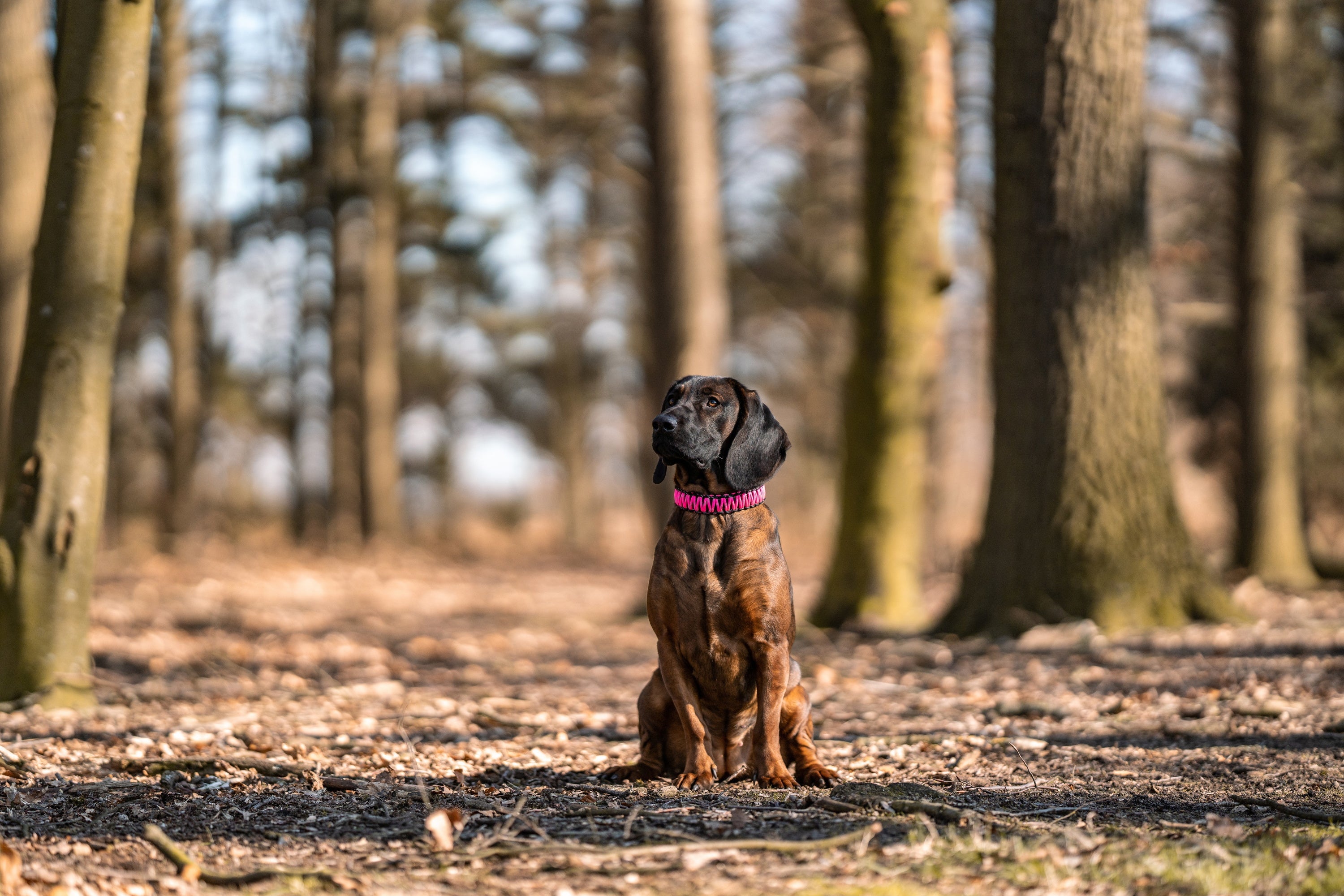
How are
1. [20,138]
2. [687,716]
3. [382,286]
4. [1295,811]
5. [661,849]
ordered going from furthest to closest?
[382,286] → [20,138] → [687,716] → [1295,811] → [661,849]

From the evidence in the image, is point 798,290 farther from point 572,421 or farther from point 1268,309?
point 1268,309

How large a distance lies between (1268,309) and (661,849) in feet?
38.0

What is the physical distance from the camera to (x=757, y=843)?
335 cm

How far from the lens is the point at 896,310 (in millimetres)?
9336

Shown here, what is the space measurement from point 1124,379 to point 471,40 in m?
17.5

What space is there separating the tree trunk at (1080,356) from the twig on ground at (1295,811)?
368 cm

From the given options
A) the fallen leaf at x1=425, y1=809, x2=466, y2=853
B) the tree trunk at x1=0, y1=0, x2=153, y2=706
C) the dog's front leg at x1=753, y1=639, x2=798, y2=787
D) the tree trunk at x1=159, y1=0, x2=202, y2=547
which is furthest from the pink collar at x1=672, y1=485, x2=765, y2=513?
the tree trunk at x1=159, y1=0, x2=202, y2=547

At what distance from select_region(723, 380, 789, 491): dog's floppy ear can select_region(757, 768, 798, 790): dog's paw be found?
1032 mm

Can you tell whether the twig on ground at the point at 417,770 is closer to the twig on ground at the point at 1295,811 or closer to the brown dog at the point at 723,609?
the brown dog at the point at 723,609

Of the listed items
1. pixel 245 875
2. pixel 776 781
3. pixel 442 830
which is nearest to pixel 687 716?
pixel 776 781

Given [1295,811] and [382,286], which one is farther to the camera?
[382,286]

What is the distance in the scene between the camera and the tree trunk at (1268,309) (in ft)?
41.2

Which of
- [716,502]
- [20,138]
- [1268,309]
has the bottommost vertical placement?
[716,502]

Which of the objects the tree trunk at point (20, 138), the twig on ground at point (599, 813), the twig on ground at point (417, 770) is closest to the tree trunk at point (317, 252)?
the tree trunk at point (20, 138)
